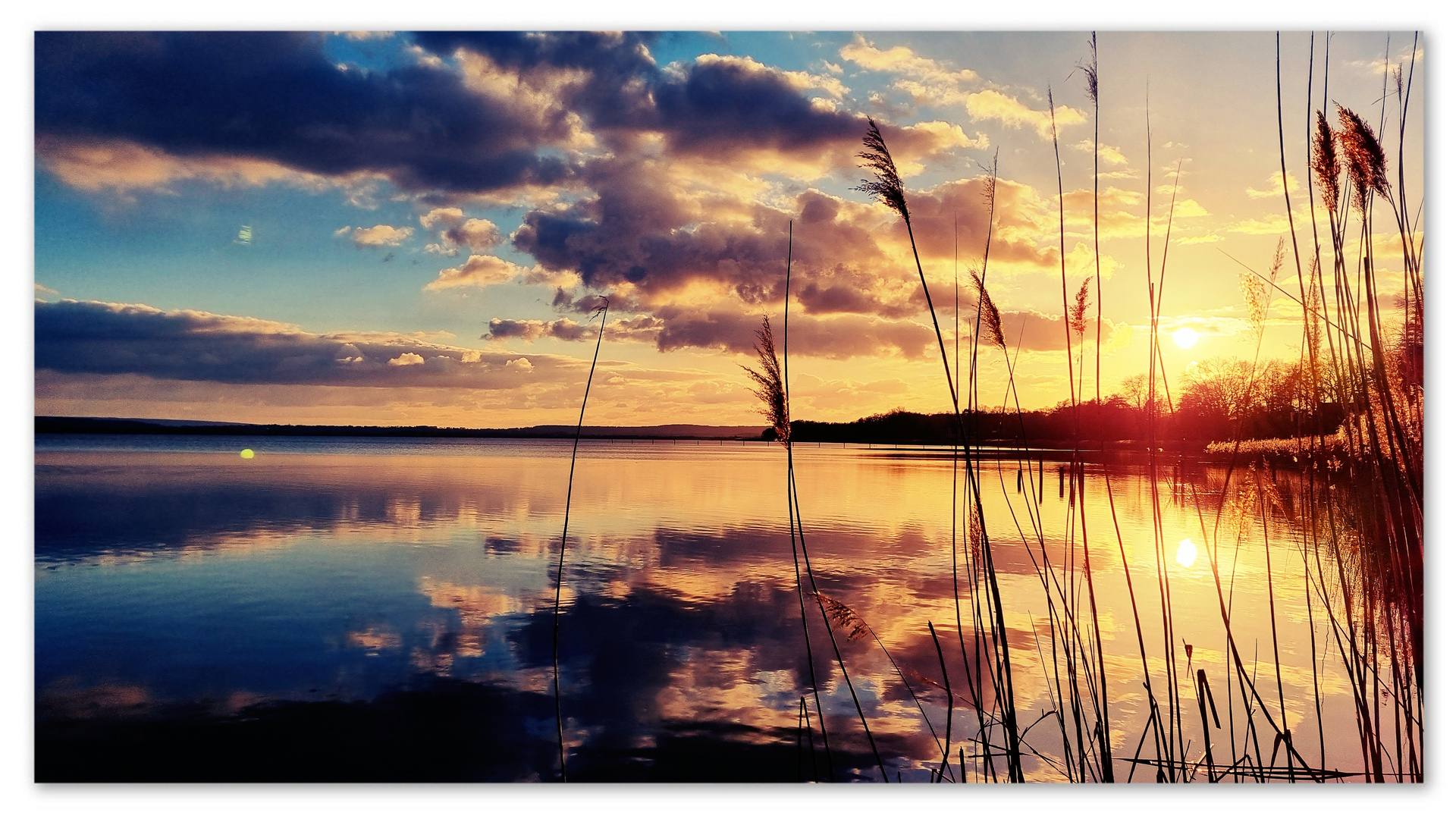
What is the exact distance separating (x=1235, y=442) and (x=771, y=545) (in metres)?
3.81

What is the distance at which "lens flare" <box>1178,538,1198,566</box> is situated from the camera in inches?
118

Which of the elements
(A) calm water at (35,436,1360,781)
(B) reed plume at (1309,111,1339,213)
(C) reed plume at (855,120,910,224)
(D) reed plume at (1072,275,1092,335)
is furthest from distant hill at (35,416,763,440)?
(B) reed plume at (1309,111,1339,213)

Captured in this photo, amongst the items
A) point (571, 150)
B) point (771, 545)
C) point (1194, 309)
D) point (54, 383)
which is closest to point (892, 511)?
point (771, 545)

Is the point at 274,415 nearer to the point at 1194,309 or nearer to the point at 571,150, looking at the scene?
the point at 571,150

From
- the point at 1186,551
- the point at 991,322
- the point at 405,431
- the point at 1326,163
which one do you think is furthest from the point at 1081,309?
the point at 405,431

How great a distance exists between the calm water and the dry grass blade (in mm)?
662

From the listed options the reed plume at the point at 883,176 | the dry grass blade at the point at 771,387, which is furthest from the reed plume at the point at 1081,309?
the dry grass blade at the point at 771,387

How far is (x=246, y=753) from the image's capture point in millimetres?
2598

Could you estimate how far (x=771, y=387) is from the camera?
1.73 meters

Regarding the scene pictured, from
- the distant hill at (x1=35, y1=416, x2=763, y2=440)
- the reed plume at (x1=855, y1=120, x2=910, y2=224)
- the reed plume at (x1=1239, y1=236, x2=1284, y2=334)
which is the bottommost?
the distant hill at (x1=35, y1=416, x2=763, y2=440)

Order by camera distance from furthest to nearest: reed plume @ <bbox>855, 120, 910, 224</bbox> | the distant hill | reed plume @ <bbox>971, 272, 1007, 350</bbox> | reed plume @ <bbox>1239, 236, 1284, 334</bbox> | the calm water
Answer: the distant hill → the calm water → reed plume @ <bbox>1239, 236, 1284, 334</bbox> → reed plume @ <bbox>971, 272, 1007, 350</bbox> → reed plume @ <bbox>855, 120, 910, 224</bbox>

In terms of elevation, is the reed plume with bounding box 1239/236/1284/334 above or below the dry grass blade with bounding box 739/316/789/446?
above

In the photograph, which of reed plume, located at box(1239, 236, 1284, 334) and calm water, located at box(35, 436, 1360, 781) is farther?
calm water, located at box(35, 436, 1360, 781)

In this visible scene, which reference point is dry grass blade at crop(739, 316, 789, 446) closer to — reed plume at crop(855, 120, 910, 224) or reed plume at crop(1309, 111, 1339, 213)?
reed plume at crop(855, 120, 910, 224)
